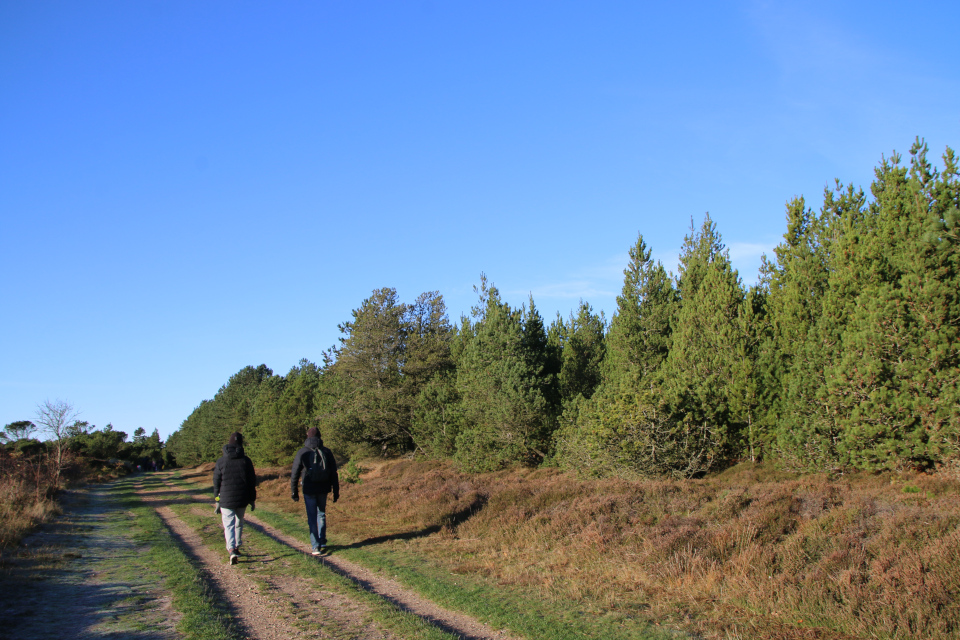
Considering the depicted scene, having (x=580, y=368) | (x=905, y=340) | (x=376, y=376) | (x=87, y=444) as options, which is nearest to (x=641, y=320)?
(x=580, y=368)

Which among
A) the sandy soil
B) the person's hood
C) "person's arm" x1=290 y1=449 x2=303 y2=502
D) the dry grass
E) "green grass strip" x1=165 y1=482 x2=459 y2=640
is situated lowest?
"green grass strip" x1=165 y1=482 x2=459 y2=640

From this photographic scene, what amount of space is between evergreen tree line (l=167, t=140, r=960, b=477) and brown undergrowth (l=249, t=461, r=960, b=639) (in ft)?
7.75

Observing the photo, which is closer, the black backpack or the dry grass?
the black backpack

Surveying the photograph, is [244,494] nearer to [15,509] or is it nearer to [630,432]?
[15,509]

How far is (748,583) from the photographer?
22.0 feet

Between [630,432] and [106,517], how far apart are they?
1633cm

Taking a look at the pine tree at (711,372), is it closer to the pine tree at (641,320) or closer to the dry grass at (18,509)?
the pine tree at (641,320)

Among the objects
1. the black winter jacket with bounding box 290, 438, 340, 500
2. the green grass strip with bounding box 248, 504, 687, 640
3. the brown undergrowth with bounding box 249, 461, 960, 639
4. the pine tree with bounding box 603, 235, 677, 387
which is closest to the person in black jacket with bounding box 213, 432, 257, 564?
the black winter jacket with bounding box 290, 438, 340, 500

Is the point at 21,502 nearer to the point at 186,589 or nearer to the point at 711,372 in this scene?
the point at 186,589

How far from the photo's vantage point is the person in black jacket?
9.48 m

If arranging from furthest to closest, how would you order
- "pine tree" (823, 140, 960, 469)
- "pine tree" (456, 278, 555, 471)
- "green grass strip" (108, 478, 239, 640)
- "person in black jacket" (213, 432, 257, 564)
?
"pine tree" (456, 278, 555, 471)
"pine tree" (823, 140, 960, 469)
"person in black jacket" (213, 432, 257, 564)
"green grass strip" (108, 478, 239, 640)

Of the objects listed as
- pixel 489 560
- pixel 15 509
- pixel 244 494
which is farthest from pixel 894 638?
pixel 15 509

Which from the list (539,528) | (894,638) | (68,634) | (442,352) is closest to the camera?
(894,638)

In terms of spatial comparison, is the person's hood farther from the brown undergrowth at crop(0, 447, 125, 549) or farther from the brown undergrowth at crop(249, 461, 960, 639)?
the brown undergrowth at crop(0, 447, 125, 549)
